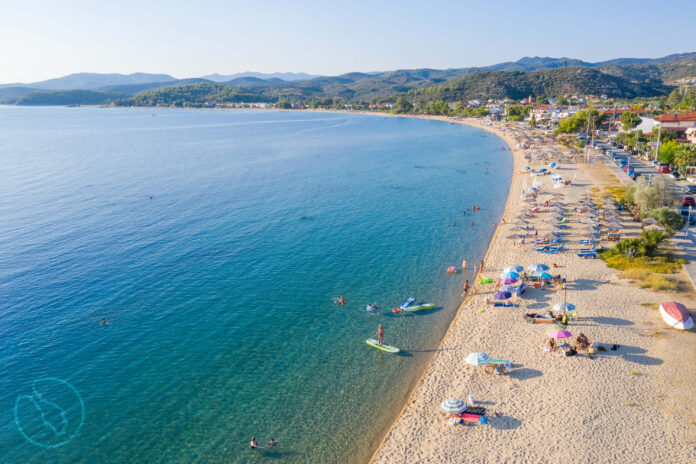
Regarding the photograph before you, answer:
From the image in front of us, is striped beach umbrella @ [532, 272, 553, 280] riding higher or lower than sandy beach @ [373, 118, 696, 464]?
higher

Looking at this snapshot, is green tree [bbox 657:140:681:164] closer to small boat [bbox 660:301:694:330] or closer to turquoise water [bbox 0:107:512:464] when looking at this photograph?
turquoise water [bbox 0:107:512:464]

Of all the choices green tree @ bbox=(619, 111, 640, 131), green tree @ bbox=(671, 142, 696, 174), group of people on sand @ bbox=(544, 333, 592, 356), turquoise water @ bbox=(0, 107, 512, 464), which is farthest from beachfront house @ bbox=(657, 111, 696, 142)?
group of people on sand @ bbox=(544, 333, 592, 356)

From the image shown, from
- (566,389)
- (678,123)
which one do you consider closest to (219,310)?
(566,389)

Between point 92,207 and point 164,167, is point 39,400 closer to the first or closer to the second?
point 92,207

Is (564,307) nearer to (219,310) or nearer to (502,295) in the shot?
(502,295)

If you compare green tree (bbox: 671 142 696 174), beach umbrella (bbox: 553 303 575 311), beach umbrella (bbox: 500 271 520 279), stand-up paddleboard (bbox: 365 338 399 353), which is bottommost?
stand-up paddleboard (bbox: 365 338 399 353)

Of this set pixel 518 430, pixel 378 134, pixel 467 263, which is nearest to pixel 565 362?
pixel 518 430
